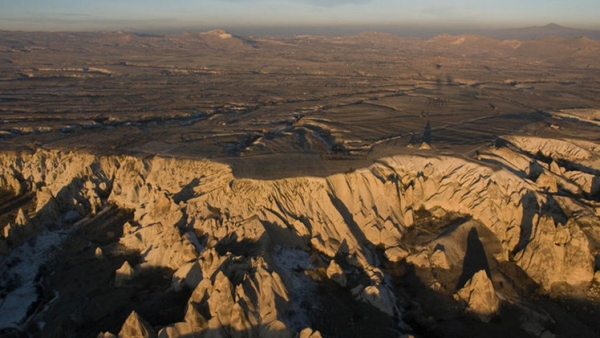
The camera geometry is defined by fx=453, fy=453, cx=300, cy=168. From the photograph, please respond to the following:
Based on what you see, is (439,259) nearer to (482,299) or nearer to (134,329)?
(482,299)

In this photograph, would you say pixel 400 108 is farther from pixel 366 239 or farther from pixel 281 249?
pixel 281 249

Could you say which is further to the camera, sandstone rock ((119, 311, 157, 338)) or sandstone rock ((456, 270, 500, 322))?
sandstone rock ((456, 270, 500, 322))

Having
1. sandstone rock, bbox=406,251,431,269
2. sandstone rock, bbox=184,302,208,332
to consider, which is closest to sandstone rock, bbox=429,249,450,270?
sandstone rock, bbox=406,251,431,269

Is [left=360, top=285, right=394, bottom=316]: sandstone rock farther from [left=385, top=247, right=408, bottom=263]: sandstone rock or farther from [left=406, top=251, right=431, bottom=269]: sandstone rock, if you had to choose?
[left=385, top=247, right=408, bottom=263]: sandstone rock

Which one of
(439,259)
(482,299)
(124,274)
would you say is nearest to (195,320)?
(124,274)

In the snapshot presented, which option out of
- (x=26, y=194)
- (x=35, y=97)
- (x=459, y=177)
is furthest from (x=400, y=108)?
(x=35, y=97)

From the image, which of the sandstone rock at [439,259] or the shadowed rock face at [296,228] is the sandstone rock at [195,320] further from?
the sandstone rock at [439,259]
